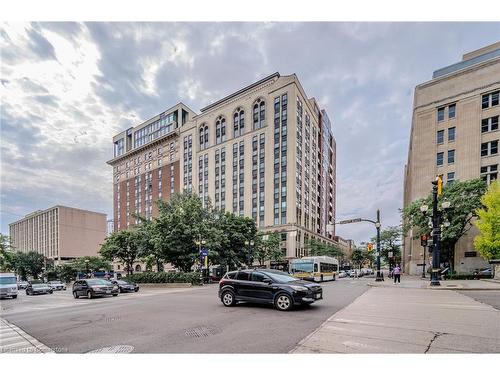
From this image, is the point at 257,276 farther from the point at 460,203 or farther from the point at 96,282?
the point at 460,203

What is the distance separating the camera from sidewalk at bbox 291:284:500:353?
19.4 feet

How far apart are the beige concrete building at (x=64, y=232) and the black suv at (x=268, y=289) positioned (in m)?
133

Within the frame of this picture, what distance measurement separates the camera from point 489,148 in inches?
1578

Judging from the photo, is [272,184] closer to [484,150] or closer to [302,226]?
[302,226]

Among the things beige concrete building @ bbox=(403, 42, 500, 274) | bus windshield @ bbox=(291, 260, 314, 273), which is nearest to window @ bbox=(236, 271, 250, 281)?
bus windshield @ bbox=(291, 260, 314, 273)

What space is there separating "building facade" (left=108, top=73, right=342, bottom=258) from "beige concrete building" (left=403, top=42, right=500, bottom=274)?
2468 centimetres

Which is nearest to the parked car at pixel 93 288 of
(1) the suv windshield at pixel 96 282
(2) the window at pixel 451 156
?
(1) the suv windshield at pixel 96 282

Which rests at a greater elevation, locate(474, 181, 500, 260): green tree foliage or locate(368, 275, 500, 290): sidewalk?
locate(474, 181, 500, 260): green tree foliage

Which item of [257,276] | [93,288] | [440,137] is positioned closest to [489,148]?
[440,137]

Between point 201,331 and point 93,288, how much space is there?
54.6 ft

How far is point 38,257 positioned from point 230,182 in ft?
222

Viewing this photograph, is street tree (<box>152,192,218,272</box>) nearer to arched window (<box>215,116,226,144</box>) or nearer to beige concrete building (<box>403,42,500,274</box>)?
beige concrete building (<box>403,42,500,274</box>)

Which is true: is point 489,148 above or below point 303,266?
above

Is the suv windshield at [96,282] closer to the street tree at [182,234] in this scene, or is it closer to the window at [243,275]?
the street tree at [182,234]
